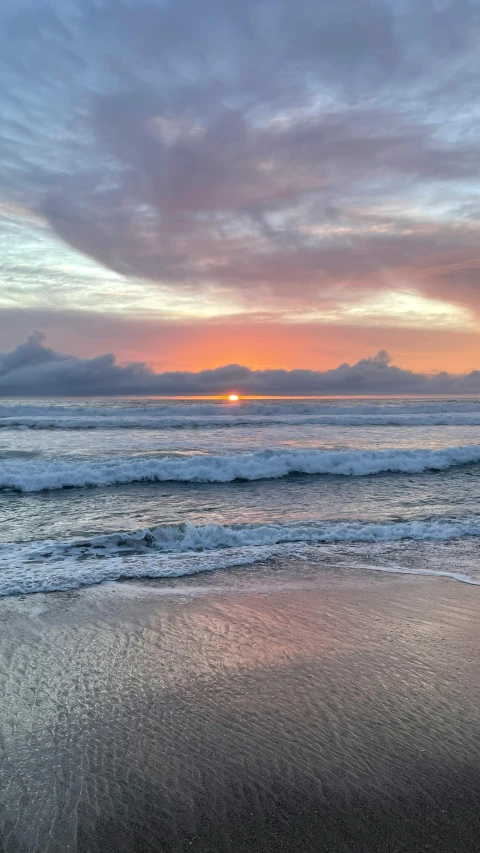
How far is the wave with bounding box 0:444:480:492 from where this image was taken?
1480cm

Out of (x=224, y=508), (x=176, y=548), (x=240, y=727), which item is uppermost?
(x=240, y=727)

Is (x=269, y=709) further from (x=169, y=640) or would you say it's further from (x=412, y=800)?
(x=169, y=640)

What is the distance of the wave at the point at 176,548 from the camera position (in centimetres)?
685

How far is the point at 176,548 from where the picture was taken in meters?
8.34

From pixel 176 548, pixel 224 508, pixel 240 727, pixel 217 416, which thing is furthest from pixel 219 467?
pixel 217 416

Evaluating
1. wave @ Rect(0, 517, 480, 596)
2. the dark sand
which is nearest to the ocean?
wave @ Rect(0, 517, 480, 596)

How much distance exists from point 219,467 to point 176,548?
27.4 feet

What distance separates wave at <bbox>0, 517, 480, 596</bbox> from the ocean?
3 cm

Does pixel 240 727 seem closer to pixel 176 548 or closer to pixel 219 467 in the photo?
pixel 176 548

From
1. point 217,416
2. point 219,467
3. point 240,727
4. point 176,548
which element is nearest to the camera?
point 240,727

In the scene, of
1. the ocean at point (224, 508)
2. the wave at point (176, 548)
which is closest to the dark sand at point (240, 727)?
the wave at point (176, 548)

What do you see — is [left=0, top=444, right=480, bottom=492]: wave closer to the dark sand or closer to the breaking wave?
the dark sand

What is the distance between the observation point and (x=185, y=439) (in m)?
26.4

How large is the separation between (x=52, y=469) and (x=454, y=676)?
43.9 feet
